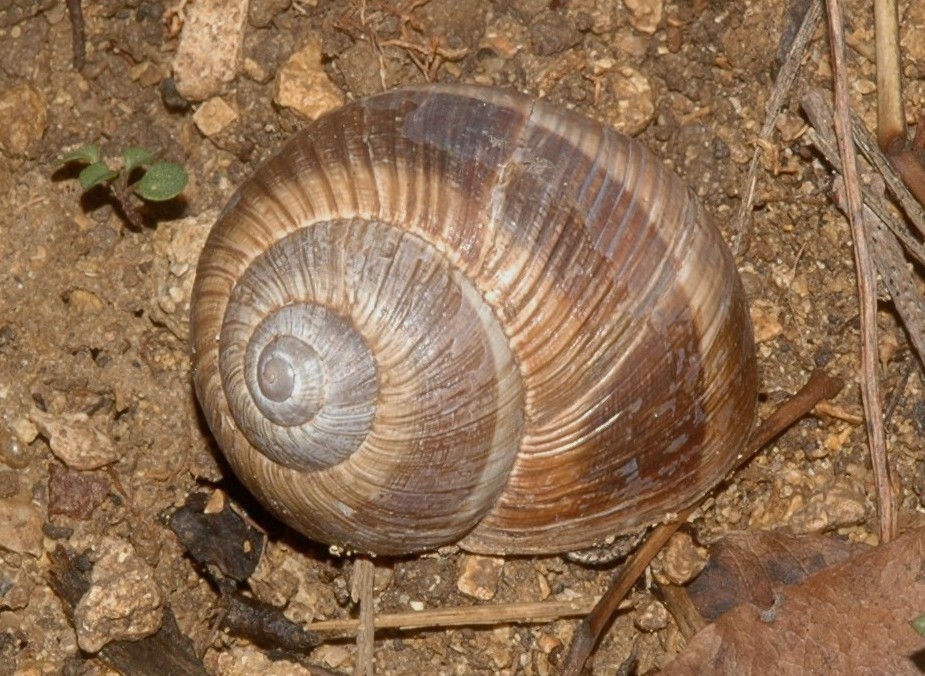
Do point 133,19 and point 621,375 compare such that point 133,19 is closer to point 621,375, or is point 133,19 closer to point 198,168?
point 198,168

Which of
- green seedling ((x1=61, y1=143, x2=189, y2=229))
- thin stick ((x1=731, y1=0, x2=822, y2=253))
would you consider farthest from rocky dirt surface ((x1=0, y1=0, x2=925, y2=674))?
green seedling ((x1=61, y1=143, x2=189, y2=229))

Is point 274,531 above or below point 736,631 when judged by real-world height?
below

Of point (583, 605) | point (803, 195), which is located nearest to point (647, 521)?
point (583, 605)

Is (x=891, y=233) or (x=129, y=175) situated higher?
(x=891, y=233)

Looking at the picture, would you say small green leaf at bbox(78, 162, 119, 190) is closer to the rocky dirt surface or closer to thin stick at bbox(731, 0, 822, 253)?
the rocky dirt surface

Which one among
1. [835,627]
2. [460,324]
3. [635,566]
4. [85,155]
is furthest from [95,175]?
[835,627]

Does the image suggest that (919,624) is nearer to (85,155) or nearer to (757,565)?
(757,565)

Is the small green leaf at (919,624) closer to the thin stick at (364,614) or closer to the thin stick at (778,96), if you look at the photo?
the thin stick at (778,96)
